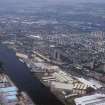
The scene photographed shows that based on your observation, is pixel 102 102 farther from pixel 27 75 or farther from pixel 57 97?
pixel 27 75

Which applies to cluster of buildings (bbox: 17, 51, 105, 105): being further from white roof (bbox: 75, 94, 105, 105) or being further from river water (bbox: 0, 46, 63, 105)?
river water (bbox: 0, 46, 63, 105)

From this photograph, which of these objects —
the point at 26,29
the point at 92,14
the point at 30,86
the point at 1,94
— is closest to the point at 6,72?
the point at 30,86

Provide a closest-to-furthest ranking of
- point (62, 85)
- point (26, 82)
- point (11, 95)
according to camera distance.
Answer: point (11, 95)
point (62, 85)
point (26, 82)

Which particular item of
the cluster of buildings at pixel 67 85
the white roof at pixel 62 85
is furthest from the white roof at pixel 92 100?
the white roof at pixel 62 85

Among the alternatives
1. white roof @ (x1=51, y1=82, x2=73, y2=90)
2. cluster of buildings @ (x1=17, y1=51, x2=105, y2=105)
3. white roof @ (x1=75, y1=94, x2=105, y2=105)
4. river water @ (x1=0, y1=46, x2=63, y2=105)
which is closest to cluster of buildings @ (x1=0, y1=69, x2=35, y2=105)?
river water @ (x1=0, y1=46, x2=63, y2=105)

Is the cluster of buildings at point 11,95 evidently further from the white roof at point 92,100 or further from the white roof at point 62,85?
the white roof at point 92,100

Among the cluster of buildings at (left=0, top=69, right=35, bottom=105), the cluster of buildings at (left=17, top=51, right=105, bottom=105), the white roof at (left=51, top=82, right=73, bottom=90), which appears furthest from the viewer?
the white roof at (left=51, top=82, right=73, bottom=90)

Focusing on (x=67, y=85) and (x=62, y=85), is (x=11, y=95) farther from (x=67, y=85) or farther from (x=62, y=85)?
(x=67, y=85)

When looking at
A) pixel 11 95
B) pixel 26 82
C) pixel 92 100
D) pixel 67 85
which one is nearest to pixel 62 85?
pixel 67 85
